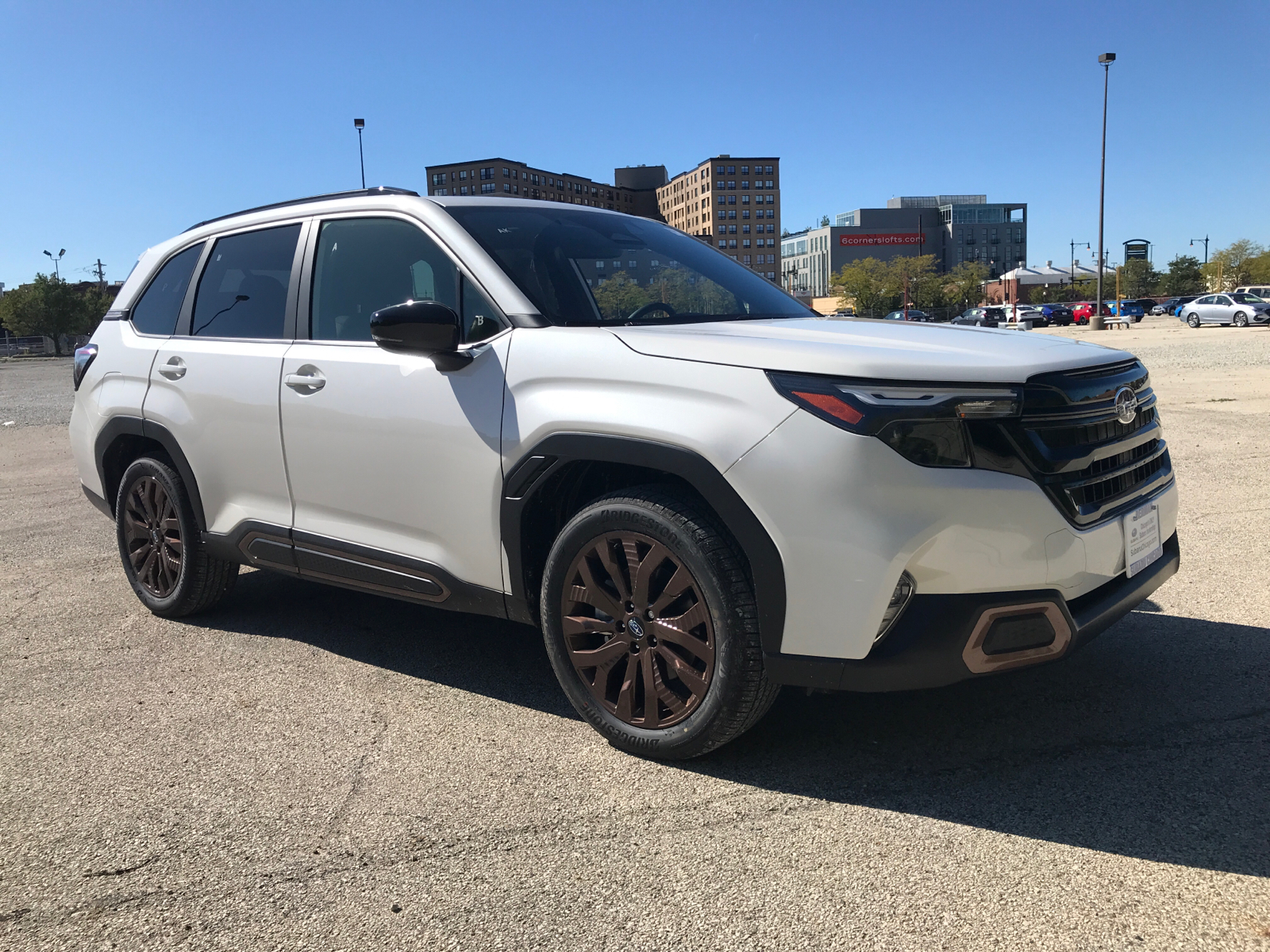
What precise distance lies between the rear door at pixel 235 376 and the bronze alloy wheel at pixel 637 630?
1543 mm

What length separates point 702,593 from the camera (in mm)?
2855

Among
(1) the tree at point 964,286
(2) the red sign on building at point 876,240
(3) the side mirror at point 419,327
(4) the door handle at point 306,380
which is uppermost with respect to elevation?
(2) the red sign on building at point 876,240

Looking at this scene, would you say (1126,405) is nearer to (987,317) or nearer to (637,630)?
(637,630)

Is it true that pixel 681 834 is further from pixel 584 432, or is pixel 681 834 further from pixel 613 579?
pixel 584 432

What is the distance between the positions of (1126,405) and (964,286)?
359ft

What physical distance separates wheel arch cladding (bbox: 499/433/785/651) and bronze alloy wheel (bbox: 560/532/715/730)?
0.66 feet

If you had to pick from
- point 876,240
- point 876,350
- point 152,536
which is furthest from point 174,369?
point 876,240

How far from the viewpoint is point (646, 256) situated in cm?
398

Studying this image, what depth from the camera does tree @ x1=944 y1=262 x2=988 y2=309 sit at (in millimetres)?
104938

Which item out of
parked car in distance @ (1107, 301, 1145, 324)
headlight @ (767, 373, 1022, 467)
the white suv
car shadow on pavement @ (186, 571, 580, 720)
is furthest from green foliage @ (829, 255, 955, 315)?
headlight @ (767, 373, 1022, 467)

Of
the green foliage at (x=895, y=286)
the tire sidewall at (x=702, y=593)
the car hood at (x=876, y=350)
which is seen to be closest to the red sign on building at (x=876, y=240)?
the green foliage at (x=895, y=286)

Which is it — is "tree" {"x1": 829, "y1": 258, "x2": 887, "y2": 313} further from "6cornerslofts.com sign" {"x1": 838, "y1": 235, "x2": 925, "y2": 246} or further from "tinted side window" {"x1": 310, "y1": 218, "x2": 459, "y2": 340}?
"tinted side window" {"x1": 310, "y1": 218, "x2": 459, "y2": 340}

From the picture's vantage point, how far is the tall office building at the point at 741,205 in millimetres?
172000

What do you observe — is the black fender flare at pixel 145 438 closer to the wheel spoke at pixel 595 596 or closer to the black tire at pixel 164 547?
the black tire at pixel 164 547
